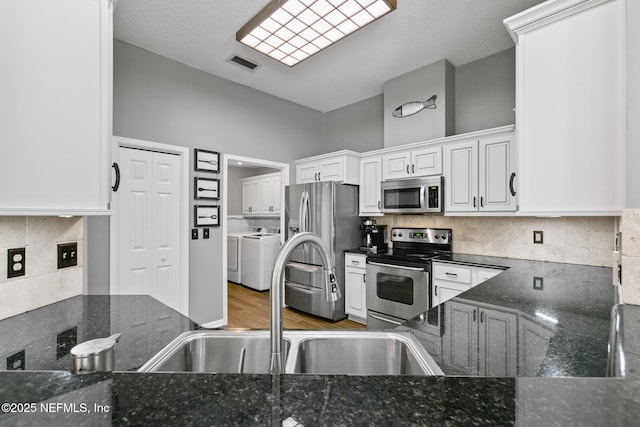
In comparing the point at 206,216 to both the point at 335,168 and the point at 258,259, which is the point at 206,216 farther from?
the point at 258,259

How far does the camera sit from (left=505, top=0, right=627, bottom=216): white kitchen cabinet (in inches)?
67.4

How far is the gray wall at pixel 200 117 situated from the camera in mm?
2867

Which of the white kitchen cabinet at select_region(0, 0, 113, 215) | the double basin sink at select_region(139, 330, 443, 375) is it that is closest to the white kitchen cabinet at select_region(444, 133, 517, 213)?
the double basin sink at select_region(139, 330, 443, 375)

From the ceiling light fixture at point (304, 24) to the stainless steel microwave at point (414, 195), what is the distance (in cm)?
161

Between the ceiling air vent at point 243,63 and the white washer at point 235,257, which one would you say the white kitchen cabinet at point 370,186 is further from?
the white washer at point 235,257

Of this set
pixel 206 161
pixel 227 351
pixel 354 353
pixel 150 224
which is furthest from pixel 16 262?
pixel 206 161

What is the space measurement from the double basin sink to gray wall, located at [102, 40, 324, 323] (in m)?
2.23

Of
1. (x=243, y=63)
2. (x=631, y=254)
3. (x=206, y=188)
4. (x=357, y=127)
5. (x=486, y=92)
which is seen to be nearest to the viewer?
(x=631, y=254)

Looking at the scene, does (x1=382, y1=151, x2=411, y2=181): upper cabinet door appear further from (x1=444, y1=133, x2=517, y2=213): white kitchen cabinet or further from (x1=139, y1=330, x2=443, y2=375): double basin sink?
(x1=139, y1=330, x2=443, y2=375): double basin sink

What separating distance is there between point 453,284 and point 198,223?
8.82ft

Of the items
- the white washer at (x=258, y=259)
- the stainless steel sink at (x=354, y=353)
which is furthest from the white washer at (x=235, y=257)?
the stainless steel sink at (x=354, y=353)

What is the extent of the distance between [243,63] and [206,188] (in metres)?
1.44

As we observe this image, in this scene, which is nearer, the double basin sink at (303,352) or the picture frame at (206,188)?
the double basin sink at (303,352)

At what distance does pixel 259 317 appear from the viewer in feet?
12.5
